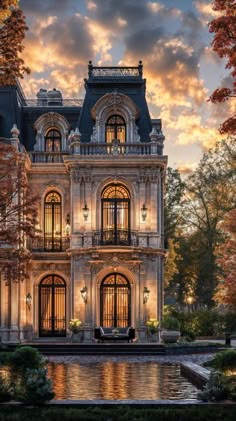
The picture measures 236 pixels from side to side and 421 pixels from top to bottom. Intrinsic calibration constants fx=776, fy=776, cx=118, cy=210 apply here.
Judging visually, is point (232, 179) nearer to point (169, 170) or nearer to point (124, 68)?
point (169, 170)

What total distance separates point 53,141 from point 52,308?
8.68 meters

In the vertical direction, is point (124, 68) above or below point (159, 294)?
above

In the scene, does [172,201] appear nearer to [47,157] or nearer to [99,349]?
[47,157]

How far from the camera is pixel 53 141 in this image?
40469 mm

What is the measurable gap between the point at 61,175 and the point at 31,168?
155 cm

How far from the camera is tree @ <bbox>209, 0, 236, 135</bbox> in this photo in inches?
604

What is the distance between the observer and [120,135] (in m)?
38.7

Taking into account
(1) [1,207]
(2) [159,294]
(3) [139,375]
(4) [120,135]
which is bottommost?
(3) [139,375]

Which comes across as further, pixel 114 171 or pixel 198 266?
pixel 198 266

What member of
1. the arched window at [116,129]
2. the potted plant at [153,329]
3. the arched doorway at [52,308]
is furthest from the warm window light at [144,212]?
the arched doorway at [52,308]

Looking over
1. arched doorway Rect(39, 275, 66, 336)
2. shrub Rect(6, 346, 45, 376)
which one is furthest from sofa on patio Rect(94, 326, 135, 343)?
shrub Rect(6, 346, 45, 376)

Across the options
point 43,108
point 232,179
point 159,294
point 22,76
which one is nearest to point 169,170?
point 232,179

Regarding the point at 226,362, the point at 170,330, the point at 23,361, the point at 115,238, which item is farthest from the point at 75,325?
the point at 23,361

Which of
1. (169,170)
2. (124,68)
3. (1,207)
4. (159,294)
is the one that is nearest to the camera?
(1,207)
